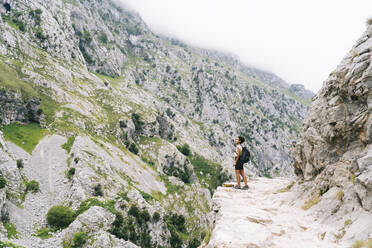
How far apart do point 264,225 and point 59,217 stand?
62468 mm

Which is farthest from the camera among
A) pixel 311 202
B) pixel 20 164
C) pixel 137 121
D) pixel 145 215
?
pixel 137 121

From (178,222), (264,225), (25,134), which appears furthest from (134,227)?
(264,225)

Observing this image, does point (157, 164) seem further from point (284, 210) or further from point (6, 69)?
point (284, 210)

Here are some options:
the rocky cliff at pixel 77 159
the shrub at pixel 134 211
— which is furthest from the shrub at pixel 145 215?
the shrub at pixel 134 211

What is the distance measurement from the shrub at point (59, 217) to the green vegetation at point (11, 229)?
25.1ft

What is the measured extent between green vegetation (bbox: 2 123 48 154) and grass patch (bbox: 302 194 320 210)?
85.1m

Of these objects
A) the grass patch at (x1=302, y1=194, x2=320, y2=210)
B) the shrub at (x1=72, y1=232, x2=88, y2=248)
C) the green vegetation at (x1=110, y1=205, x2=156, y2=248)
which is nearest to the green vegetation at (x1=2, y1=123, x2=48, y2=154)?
the shrub at (x1=72, y1=232, x2=88, y2=248)

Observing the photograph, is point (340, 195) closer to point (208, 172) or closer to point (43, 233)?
point (43, 233)

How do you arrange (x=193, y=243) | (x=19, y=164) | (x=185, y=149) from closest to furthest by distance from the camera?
1. (x=19, y=164)
2. (x=193, y=243)
3. (x=185, y=149)

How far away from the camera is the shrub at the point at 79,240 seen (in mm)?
56475

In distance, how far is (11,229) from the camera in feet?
170

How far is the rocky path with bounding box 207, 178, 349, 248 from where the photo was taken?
35.2 feet

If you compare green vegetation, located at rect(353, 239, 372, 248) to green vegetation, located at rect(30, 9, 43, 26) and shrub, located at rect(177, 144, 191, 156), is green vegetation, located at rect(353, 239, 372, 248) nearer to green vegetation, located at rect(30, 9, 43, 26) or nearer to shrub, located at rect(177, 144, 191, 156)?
shrub, located at rect(177, 144, 191, 156)

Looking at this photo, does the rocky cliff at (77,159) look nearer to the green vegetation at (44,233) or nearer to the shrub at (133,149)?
the green vegetation at (44,233)
